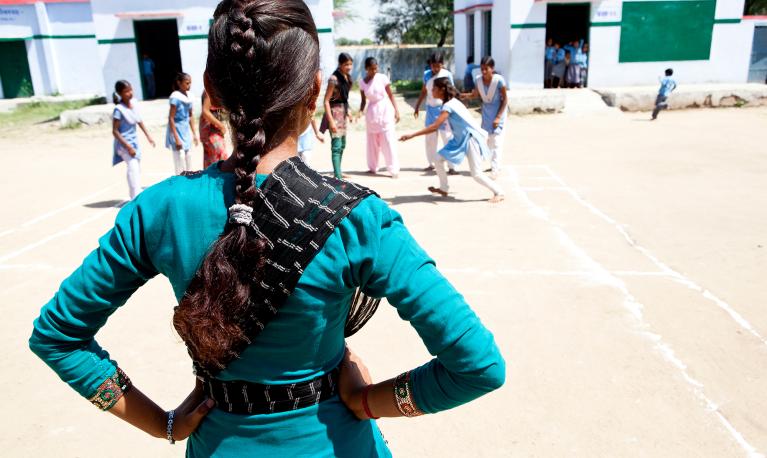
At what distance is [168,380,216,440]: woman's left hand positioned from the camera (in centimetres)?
130

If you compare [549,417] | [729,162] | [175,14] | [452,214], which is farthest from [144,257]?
[175,14]

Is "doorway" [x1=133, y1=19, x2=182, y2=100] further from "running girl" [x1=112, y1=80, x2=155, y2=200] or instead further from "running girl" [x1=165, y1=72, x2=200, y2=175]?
"running girl" [x1=112, y1=80, x2=155, y2=200]

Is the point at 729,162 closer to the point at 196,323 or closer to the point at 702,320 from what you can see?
the point at 702,320

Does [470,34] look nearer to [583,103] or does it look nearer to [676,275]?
[583,103]

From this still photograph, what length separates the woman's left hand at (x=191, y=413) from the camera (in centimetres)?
130

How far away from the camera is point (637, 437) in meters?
2.97

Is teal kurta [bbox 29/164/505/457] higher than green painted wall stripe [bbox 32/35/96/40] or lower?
lower

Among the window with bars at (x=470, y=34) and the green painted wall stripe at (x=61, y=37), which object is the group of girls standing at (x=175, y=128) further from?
the green painted wall stripe at (x=61, y=37)

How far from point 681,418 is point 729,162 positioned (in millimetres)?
7663

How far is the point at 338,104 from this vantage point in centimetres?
855

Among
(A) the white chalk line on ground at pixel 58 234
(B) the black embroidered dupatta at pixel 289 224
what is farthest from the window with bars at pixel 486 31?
(B) the black embroidered dupatta at pixel 289 224

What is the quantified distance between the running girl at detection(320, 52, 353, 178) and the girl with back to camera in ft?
23.7

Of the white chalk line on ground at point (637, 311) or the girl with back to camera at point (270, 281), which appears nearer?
the girl with back to camera at point (270, 281)

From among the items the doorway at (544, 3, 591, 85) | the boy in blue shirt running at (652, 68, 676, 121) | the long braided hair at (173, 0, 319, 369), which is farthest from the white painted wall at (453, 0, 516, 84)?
the long braided hair at (173, 0, 319, 369)
